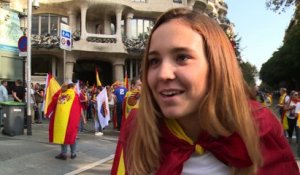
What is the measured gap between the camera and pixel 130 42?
37.5 m

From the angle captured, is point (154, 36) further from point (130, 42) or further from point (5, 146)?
point (130, 42)

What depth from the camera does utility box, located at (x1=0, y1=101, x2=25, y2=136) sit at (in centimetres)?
1326

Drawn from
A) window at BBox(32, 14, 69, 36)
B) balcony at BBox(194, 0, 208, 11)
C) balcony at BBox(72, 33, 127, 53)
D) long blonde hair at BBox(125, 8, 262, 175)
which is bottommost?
long blonde hair at BBox(125, 8, 262, 175)

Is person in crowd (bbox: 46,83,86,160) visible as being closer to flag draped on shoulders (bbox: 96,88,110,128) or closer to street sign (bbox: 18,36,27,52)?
street sign (bbox: 18,36,27,52)

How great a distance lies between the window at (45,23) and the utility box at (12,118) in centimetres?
2450

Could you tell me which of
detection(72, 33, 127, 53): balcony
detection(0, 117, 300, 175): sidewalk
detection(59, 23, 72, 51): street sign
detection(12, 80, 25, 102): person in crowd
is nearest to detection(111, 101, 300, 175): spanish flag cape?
detection(0, 117, 300, 175): sidewalk

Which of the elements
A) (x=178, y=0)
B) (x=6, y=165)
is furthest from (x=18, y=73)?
(x=178, y=0)

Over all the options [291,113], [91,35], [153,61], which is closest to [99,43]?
[91,35]

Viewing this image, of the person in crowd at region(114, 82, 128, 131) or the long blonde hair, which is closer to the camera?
the long blonde hair

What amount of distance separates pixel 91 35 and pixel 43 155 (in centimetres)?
2689

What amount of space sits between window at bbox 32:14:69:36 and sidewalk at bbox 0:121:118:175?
81.0ft

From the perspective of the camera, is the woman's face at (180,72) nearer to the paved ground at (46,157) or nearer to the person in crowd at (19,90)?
the paved ground at (46,157)

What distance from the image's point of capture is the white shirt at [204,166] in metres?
1.73

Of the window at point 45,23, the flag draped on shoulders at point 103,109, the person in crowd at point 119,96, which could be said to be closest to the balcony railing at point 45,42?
the window at point 45,23
